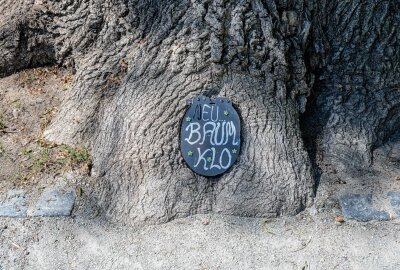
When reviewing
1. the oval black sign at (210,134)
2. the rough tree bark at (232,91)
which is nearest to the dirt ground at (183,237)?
the rough tree bark at (232,91)

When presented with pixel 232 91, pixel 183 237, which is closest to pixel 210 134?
pixel 232 91

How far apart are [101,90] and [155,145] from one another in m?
0.55

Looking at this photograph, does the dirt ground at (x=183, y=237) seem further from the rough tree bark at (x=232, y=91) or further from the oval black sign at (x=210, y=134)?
the oval black sign at (x=210, y=134)

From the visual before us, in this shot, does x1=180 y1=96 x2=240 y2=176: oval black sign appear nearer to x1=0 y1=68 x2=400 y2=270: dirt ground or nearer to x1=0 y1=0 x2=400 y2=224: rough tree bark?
x1=0 y1=0 x2=400 y2=224: rough tree bark

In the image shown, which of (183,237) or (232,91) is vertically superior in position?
(232,91)

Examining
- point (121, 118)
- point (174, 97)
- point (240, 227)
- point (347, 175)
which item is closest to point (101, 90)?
point (121, 118)

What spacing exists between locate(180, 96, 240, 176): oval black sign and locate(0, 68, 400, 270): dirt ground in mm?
315

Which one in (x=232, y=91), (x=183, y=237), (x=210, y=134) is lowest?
(x=183, y=237)

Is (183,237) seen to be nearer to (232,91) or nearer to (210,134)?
(210,134)

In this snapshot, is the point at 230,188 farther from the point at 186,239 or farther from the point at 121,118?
the point at 121,118

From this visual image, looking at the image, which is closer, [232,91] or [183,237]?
[183,237]

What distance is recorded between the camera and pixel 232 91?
3521mm

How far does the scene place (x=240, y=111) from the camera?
3.53 meters

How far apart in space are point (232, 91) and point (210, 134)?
271 mm
